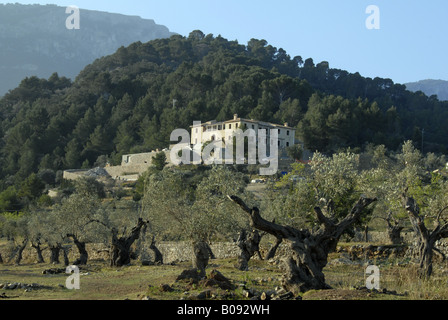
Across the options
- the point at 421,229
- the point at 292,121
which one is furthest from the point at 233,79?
the point at 421,229

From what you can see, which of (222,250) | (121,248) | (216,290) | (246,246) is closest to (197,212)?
(246,246)

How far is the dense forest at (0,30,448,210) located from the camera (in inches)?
3059

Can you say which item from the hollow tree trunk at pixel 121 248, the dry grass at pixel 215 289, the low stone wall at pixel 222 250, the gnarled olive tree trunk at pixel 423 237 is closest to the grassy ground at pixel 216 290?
the dry grass at pixel 215 289

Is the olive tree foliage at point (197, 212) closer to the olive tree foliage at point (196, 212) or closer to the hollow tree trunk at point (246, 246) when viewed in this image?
the olive tree foliage at point (196, 212)

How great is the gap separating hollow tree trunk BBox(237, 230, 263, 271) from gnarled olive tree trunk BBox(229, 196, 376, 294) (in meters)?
6.94

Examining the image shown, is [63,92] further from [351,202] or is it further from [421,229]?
[421,229]

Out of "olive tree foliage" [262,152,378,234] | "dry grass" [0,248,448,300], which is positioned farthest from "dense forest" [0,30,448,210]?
"dry grass" [0,248,448,300]

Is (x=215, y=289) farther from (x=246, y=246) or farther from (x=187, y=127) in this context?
(x=187, y=127)

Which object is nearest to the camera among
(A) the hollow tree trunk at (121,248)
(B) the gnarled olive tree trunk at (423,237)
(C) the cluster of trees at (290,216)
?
(C) the cluster of trees at (290,216)

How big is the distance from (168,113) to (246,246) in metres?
65.4

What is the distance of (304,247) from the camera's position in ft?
37.5

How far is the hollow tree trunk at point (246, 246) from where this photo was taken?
62.1ft

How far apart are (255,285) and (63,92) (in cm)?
11208

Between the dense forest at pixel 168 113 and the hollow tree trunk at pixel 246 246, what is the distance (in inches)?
1730
